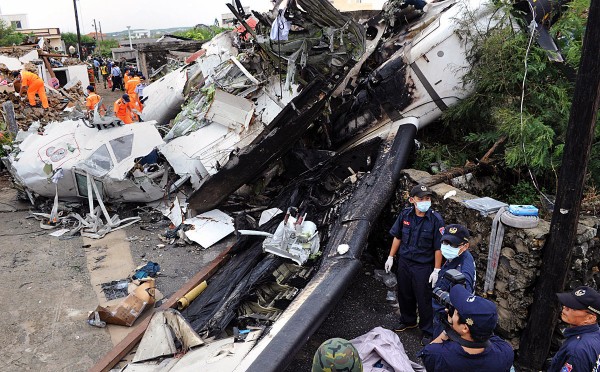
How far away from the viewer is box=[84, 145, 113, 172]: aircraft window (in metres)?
7.38

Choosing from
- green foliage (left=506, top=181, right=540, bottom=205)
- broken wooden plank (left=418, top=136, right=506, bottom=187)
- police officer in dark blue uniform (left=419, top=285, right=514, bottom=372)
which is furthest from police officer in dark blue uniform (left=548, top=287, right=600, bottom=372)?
broken wooden plank (left=418, top=136, right=506, bottom=187)

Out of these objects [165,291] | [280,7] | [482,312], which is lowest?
[165,291]

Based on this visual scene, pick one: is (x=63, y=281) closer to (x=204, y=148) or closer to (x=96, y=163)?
(x=96, y=163)

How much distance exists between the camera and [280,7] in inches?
255

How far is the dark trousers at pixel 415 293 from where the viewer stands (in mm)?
4379

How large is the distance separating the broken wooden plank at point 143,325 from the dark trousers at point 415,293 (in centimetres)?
247

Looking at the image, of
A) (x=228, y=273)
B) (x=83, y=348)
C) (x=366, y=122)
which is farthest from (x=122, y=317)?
(x=366, y=122)

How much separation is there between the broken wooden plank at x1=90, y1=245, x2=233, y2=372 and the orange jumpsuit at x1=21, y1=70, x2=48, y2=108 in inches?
420

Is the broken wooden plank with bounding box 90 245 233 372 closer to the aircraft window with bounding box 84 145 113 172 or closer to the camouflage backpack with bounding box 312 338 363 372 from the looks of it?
the aircraft window with bounding box 84 145 113 172

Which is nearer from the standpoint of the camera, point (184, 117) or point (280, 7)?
point (280, 7)

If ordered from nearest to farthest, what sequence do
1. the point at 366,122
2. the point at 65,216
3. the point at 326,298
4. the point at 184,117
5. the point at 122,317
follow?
the point at 326,298 < the point at 122,317 < the point at 366,122 < the point at 65,216 < the point at 184,117

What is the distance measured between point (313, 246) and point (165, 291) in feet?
6.33

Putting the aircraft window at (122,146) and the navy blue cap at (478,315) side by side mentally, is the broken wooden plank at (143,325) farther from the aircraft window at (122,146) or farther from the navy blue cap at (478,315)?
the navy blue cap at (478,315)

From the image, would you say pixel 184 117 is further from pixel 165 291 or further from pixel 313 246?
pixel 313 246
